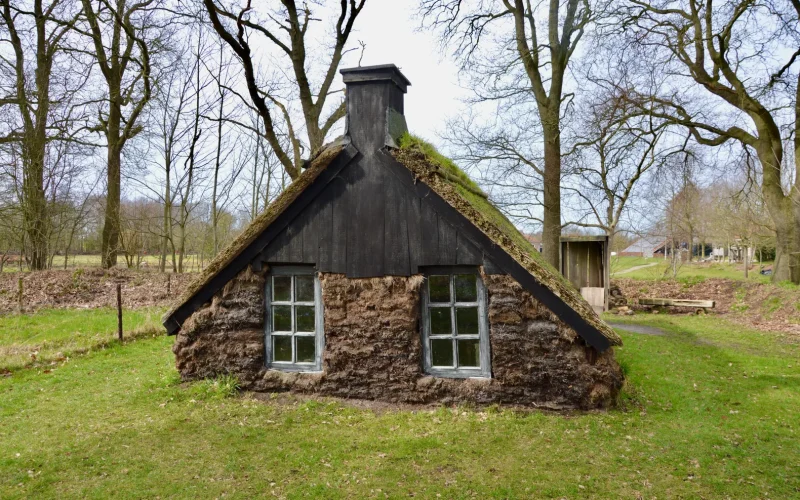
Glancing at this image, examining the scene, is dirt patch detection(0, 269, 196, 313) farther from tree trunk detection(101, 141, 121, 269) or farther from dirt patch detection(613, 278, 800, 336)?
dirt patch detection(613, 278, 800, 336)

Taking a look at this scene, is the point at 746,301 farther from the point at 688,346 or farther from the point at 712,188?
the point at 712,188

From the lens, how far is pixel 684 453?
542 cm

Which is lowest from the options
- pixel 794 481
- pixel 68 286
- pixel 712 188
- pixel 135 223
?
pixel 794 481

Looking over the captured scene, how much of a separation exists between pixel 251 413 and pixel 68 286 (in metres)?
13.8

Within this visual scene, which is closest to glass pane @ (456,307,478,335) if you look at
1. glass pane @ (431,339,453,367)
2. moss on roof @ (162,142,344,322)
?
glass pane @ (431,339,453,367)

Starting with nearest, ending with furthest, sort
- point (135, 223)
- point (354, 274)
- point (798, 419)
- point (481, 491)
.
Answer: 1. point (481, 491)
2. point (798, 419)
3. point (354, 274)
4. point (135, 223)

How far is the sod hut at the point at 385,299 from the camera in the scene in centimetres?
640

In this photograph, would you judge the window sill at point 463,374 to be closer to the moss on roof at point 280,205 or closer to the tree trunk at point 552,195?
the moss on roof at point 280,205

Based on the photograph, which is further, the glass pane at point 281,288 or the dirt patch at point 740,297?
the dirt patch at point 740,297

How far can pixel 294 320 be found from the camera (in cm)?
729

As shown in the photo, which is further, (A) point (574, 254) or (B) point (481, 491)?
(A) point (574, 254)

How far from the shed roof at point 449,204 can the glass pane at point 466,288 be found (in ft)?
2.18

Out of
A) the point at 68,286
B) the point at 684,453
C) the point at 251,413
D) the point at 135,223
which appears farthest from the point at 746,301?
the point at 135,223

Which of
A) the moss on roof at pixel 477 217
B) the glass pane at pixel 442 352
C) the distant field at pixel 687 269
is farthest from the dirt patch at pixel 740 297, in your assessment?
the glass pane at pixel 442 352
